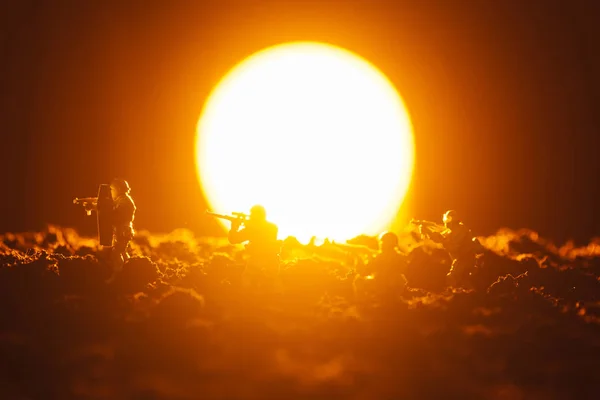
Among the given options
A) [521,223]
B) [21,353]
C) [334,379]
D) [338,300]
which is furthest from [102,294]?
[521,223]

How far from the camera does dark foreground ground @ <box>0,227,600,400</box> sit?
7.37 m

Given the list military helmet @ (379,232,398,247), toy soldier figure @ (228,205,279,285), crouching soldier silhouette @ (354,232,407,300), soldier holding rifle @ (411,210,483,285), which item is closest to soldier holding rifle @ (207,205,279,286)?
toy soldier figure @ (228,205,279,285)

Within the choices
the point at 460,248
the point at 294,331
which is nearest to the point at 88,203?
the point at 294,331

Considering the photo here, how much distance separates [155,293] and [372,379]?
492cm

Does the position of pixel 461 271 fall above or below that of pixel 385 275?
above

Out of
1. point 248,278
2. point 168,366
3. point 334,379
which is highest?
point 248,278

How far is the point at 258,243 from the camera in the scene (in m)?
11.9

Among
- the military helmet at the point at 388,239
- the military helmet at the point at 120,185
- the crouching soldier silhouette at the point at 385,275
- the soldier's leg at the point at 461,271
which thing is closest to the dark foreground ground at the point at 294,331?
the crouching soldier silhouette at the point at 385,275

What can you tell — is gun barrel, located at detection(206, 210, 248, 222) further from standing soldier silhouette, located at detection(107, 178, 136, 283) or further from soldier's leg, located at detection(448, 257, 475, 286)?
soldier's leg, located at detection(448, 257, 475, 286)

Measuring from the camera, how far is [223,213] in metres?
12.6

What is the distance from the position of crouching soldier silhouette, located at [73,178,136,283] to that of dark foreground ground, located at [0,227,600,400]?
59cm

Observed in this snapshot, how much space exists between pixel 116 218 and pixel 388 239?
5.87m

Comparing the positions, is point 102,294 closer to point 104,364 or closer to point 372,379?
point 104,364

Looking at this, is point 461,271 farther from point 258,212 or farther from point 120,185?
point 120,185
